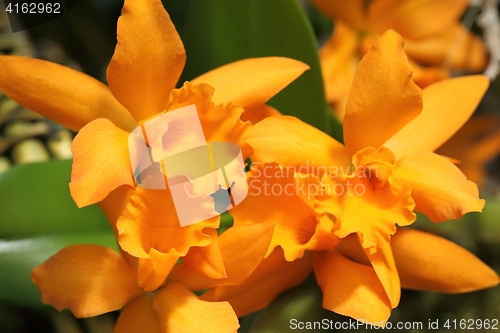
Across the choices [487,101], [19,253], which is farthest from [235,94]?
[487,101]

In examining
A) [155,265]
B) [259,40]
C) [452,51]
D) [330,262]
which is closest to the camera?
[155,265]

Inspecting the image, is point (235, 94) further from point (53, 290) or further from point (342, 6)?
point (342, 6)

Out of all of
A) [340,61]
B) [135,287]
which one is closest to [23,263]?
[135,287]

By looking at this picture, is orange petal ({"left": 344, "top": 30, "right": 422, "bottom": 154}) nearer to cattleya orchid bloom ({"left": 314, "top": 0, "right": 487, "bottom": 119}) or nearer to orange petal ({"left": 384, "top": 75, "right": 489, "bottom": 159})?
orange petal ({"left": 384, "top": 75, "right": 489, "bottom": 159})

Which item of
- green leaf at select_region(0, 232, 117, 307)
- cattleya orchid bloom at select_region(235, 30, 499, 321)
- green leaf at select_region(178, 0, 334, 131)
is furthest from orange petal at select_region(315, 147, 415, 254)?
green leaf at select_region(0, 232, 117, 307)

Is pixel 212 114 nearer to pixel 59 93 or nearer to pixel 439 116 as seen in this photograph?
pixel 59 93

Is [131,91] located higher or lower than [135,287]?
higher
